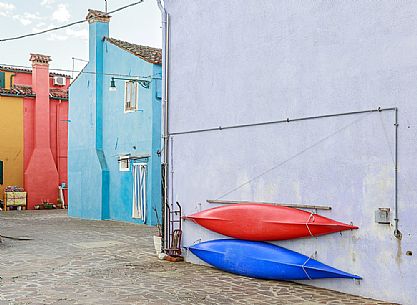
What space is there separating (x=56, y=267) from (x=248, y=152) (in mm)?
4287

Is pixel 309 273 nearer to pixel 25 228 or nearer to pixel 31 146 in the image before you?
pixel 25 228

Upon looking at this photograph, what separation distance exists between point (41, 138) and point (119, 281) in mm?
22071

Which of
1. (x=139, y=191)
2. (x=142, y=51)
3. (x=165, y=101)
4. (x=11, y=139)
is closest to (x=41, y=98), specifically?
(x=11, y=139)

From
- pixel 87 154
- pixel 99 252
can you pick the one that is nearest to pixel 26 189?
pixel 87 154

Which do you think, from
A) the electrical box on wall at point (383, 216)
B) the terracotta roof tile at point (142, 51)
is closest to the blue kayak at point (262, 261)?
the electrical box on wall at point (383, 216)

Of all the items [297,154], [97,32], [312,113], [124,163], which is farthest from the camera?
[97,32]

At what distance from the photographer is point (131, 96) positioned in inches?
812

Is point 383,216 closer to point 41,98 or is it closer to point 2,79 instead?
point 41,98

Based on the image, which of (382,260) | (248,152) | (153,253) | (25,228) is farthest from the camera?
(25,228)

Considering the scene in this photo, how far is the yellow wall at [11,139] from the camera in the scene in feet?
95.1

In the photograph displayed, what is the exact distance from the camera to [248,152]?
941 cm

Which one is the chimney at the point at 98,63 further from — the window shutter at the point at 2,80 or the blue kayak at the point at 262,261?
the blue kayak at the point at 262,261

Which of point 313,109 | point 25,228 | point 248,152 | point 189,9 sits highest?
point 189,9

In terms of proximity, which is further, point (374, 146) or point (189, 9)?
point (189, 9)
